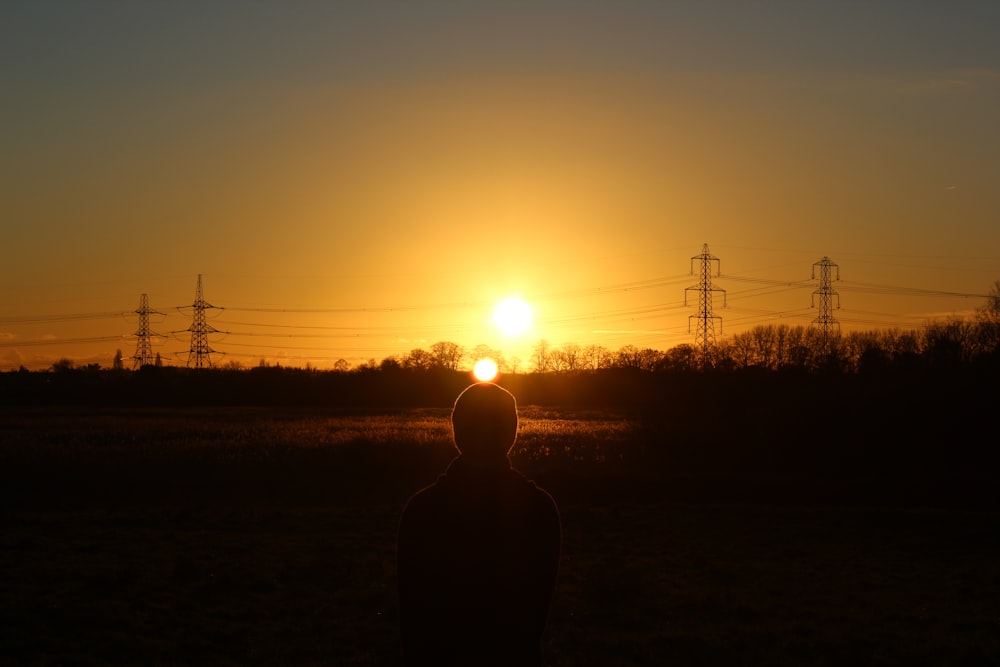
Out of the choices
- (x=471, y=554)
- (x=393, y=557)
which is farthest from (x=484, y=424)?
(x=393, y=557)

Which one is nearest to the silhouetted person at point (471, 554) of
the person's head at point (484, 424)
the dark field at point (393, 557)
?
the person's head at point (484, 424)

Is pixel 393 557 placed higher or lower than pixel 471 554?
lower

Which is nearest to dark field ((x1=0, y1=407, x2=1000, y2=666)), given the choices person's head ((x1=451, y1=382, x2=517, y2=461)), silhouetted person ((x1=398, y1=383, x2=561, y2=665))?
silhouetted person ((x1=398, y1=383, x2=561, y2=665))

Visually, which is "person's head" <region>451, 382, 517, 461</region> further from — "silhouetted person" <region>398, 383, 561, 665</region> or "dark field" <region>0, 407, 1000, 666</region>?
"dark field" <region>0, 407, 1000, 666</region>

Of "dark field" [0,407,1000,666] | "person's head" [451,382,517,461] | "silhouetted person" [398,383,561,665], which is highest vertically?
"person's head" [451,382,517,461]

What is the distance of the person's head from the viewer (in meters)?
4.18

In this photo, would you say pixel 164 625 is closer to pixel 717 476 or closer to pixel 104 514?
pixel 104 514

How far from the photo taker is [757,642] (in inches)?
479

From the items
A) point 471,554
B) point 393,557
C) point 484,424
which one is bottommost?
point 393,557

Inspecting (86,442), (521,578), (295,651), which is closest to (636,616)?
(295,651)

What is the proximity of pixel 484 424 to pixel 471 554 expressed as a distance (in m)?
0.62

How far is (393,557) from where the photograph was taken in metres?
19.0

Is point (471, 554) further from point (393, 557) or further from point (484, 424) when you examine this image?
point (393, 557)

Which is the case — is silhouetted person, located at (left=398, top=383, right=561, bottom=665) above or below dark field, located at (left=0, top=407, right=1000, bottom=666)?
above
